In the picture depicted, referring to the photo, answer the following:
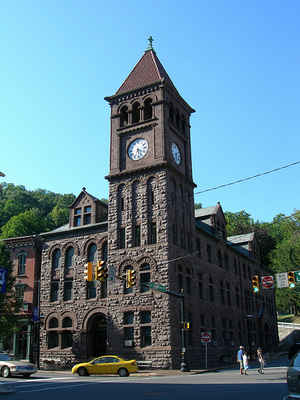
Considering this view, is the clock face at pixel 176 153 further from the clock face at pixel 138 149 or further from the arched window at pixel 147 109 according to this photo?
the arched window at pixel 147 109

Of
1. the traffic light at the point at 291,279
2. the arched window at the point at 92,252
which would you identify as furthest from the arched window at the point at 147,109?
the traffic light at the point at 291,279

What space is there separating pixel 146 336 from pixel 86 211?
561 inches

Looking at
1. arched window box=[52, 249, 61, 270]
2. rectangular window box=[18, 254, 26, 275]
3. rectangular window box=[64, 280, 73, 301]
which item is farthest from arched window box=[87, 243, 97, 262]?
rectangular window box=[18, 254, 26, 275]

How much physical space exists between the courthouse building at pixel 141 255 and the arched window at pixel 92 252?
10cm

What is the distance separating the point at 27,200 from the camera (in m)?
106

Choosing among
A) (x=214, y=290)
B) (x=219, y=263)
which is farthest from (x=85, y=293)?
(x=219, y=263)

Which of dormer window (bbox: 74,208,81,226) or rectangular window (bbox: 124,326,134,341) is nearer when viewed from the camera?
Result: rectangular window (bbox: 124,326,134,341)

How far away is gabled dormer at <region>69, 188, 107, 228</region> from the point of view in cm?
4250

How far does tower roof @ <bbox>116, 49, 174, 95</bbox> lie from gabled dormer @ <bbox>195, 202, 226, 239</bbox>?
1611 cm

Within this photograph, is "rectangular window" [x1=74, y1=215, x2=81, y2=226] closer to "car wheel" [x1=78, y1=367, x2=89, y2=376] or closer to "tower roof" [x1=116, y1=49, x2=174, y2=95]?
"tower roof" [x1=116, y1=49, x2=174, y2=95]

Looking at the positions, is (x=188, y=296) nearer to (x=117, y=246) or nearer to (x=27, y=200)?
(x=117, y=246)

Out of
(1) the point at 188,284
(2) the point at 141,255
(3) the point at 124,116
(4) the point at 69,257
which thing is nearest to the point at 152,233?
(2) the point at 141,255

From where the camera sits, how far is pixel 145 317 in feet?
117

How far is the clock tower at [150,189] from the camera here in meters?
36.0
